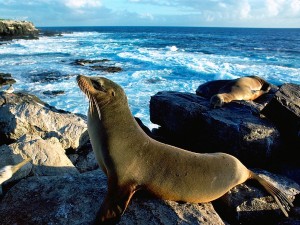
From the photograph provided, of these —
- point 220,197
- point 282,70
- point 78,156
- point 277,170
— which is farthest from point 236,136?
point 282,70

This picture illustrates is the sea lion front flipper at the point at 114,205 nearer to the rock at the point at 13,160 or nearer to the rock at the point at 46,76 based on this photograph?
the rock at the point at 13,160

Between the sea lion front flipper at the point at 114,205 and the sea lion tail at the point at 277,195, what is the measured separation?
187cm

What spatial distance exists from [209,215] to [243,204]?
700 mm

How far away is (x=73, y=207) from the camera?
3.69m

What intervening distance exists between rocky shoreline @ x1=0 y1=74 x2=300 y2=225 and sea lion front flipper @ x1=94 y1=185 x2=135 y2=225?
4.3 inches

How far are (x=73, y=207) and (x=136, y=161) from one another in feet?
2.87

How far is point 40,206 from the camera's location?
3.69 meters

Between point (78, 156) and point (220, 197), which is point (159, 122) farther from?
point (220, 197)

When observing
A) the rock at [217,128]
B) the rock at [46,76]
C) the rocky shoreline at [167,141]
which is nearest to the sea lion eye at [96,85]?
the rocky shoreline at [167,141]

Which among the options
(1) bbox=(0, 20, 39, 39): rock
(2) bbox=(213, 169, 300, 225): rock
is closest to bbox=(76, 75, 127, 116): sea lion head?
(2) bbox=(213, 169, 300, 225): rock

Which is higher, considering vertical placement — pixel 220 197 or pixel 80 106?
pixel 220 197

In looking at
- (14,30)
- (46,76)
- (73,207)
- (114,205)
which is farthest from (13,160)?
(14,30)

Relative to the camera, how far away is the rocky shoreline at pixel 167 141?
3.69m

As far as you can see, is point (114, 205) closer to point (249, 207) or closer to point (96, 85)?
point (96, 85)
